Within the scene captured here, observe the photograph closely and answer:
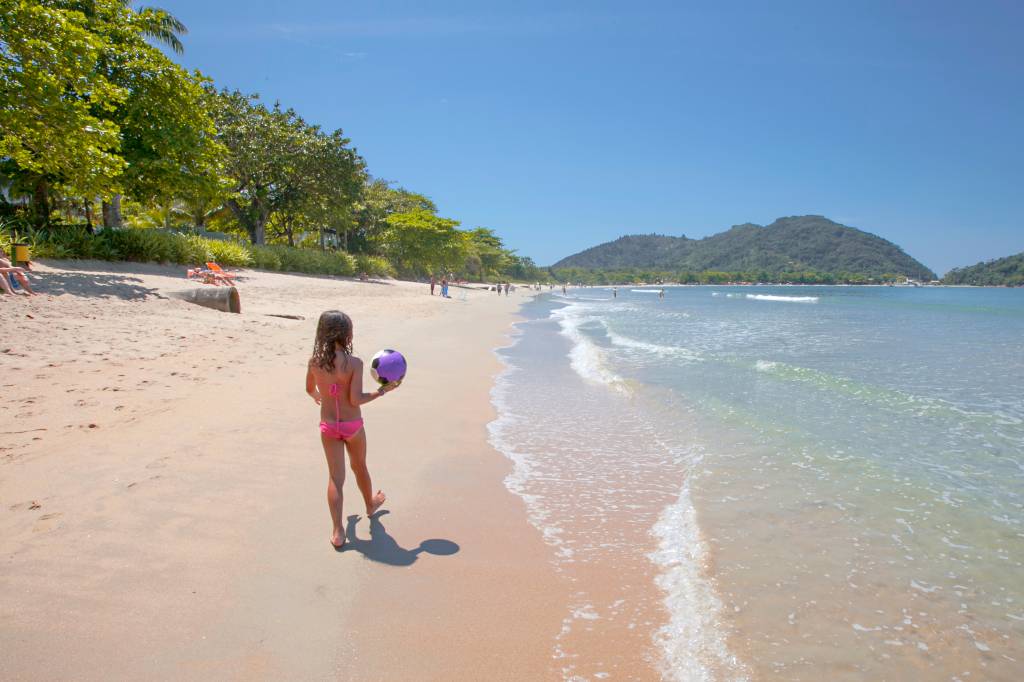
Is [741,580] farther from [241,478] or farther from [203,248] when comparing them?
[203,248]

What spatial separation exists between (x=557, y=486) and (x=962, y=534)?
3.15 meters

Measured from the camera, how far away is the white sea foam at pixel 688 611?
2.64m

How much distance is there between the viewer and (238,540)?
3.57 m

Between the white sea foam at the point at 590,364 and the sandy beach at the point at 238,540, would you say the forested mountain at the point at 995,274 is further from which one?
the sandy beach at the point at 238,540

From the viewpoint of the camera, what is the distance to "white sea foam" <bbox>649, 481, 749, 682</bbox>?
2641 mm

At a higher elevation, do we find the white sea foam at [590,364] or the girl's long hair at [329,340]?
the girl's long hair at [329,340]

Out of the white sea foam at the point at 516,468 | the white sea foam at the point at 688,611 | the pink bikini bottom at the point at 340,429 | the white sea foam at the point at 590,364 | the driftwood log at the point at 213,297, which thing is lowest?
the white sea foam at the point at 516,468

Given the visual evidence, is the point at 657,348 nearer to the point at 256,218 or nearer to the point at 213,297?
the point at 213,297

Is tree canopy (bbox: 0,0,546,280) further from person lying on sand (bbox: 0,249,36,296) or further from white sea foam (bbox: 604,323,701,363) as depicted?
white sea foam (bbox: 604,323,701,363)

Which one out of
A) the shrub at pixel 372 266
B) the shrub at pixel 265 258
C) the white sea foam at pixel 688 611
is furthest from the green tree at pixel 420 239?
the white sea foam at pixel 688 611


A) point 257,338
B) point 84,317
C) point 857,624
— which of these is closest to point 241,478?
point 857,624

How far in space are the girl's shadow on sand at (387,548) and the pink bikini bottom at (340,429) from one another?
0.69m

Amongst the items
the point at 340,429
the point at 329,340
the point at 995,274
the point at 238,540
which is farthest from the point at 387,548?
the point at 995,274

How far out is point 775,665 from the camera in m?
2.68
